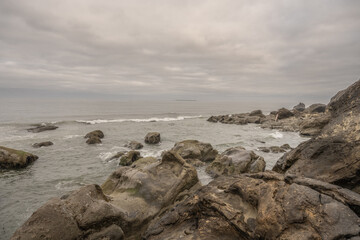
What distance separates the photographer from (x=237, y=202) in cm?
596

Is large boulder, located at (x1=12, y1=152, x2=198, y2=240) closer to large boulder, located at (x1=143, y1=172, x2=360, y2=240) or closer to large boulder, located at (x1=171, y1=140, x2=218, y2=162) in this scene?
large boulder, located at (x1=143, y1=172, x2=360, y2=240)

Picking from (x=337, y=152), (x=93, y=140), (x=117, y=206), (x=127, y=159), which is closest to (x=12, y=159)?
(x=127, y=159)

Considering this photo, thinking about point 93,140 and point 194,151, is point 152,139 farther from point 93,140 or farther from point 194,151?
point 194,151

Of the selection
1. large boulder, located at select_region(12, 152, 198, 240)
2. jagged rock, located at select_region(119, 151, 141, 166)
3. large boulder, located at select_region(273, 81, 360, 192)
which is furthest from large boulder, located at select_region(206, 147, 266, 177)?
jagged rock, located at select_region(119, 151, 141, 166)

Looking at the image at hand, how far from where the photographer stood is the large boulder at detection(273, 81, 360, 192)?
289 inches

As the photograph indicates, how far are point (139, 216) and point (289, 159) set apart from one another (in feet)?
22.3

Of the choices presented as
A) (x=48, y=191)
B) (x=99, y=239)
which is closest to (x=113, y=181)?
(x=99, y=239)

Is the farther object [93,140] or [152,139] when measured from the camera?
[152,139]

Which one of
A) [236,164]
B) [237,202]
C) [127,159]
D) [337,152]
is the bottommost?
[127,159]

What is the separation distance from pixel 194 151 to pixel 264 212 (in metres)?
17.0

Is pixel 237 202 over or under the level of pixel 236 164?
over

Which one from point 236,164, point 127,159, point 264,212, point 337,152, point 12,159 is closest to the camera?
point 264,212

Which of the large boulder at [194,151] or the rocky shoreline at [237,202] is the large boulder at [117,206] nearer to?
the rocky shoreline at [237,202]

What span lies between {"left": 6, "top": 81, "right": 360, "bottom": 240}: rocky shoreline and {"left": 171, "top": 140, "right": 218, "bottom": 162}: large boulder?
10365mm
